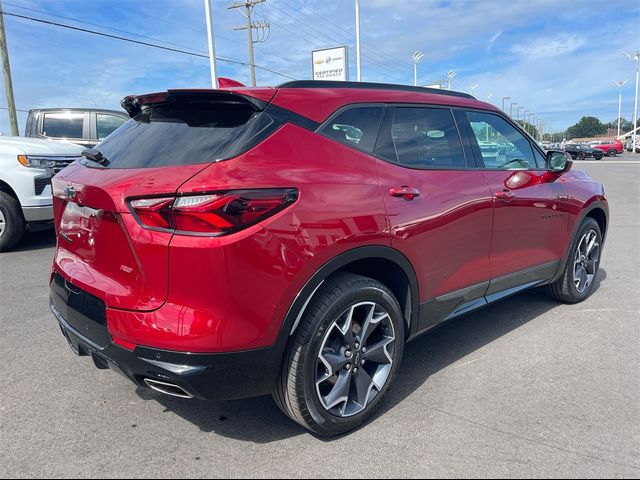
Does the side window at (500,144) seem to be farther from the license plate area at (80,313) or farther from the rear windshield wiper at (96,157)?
the license plate area at (80,313)

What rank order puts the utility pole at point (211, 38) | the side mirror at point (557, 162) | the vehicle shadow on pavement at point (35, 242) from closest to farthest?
A: the side mirror at point (557, 162)
the vehicle shadow on pavement at point (35, 242)
the utility pole at point (211, 38)

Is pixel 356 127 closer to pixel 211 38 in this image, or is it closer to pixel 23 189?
pixel 23 189

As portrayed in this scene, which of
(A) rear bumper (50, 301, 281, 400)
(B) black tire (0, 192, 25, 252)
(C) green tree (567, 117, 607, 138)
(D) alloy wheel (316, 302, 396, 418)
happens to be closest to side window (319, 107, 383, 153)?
(D) alloy wheel (316, 302, 396, 418)

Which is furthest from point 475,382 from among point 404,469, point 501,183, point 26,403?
point 26,403

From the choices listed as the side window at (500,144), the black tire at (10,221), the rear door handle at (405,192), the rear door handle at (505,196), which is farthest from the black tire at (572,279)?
the black tire at (10,221)

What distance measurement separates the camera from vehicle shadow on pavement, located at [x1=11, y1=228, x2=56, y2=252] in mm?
7086

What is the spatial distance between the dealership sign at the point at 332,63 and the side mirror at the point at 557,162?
90.8 feet

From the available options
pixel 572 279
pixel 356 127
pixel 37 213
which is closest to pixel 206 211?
pixel 356 127

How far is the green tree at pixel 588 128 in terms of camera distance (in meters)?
144

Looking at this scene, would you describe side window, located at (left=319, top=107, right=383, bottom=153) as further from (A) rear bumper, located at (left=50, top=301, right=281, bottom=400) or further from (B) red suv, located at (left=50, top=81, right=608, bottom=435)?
(A) rear bumper, located at (left=50, top=301, right=281, bottom=400)

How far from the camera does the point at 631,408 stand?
110 inches

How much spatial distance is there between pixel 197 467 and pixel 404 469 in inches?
37.9

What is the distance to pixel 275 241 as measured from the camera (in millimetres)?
2154

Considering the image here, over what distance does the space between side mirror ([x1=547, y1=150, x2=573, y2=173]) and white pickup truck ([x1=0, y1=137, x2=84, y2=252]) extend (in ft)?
19.6
